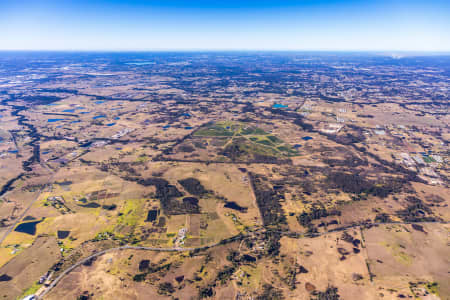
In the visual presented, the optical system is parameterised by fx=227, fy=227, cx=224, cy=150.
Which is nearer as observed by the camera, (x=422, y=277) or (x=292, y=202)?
(x=422, y=277)

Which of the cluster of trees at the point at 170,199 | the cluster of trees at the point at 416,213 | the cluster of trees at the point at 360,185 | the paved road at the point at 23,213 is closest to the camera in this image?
the paved road at the point at 23,213

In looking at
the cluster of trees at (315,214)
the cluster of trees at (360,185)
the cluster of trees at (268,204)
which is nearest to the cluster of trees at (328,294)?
the cluster of trees at (315,214)

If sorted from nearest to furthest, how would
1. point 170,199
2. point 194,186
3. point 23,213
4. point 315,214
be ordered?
point 315,214, point 23,213, point 170,199, point 194,186

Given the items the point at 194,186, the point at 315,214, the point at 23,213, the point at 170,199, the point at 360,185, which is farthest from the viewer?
the point at 360,185

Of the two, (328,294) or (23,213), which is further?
(23,213)

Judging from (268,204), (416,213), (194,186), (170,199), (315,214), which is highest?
(194,186)

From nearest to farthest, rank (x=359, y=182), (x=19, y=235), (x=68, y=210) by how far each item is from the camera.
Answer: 1. (x=19, y=235)
2. (x=68, y=210)
3. (x=359, y=182)

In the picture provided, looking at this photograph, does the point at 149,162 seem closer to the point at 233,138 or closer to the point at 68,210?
the point at 68,210

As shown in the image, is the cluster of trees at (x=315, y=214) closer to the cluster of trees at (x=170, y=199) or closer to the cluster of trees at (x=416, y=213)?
the cluster of trees at (x=416, y=213)

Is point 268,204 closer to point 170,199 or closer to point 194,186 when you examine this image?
point 194,186

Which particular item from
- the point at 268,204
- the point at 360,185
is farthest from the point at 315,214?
the point at 360,185

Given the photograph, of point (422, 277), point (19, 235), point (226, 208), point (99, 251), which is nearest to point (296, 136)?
point (226, 208)
